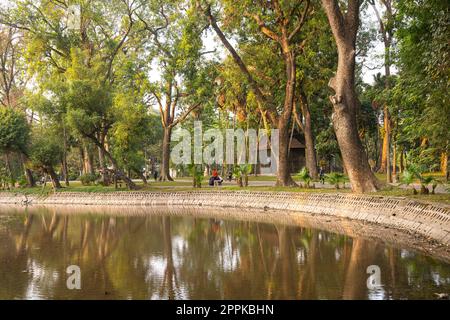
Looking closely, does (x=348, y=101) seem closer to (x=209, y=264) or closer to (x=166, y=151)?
(x=209, y=264)

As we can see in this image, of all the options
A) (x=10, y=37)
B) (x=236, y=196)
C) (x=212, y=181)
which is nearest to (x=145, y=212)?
(x=236, y=196)

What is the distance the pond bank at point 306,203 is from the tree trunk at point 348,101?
48.8 inches

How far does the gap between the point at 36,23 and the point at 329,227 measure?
29.2m

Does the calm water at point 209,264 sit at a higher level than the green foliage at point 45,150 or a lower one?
lower

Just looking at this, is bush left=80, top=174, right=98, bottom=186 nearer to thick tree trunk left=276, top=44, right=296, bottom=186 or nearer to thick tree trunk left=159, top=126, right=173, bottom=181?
thick tree trunk left=159, top=126, right=173, bottom=181

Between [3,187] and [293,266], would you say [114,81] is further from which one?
[293,266]

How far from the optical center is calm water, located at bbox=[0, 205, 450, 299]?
896 centimetres

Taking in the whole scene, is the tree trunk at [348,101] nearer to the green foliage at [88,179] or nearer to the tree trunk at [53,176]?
the tree trunk at [53,176]

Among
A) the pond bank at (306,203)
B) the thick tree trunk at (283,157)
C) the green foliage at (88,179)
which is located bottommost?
the pond bank at (306,203)

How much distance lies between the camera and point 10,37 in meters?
41.6

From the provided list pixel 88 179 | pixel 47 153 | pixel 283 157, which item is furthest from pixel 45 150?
pixel 283 157

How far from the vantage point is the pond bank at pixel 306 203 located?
1462 cm

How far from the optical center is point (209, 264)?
38.3 feet

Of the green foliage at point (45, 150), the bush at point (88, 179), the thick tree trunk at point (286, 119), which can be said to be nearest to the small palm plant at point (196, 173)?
the thick tree trunk at point (286, 119)
